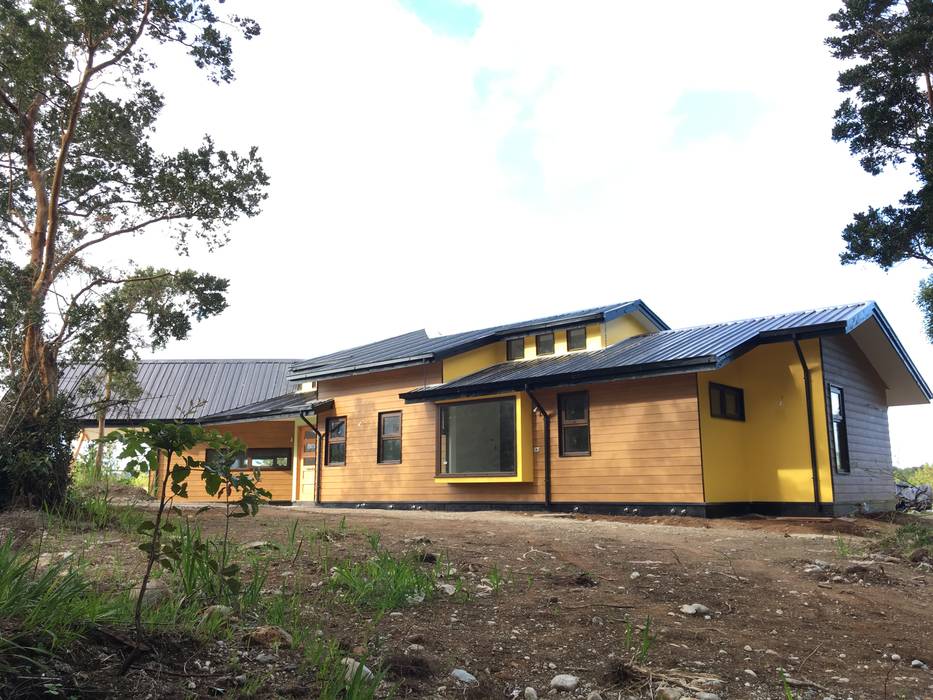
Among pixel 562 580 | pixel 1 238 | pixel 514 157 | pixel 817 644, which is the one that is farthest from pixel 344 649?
pixel 1 238

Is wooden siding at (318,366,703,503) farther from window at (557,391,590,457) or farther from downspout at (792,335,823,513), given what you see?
downspout at (792,335,823,513)

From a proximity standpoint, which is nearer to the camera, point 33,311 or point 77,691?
point 77,691

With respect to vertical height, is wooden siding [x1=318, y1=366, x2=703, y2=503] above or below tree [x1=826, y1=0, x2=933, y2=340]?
below

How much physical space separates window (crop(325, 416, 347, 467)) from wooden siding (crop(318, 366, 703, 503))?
305mm

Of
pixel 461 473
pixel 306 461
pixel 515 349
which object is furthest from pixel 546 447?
pixel 306 461

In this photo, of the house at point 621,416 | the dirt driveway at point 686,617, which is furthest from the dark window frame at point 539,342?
the dirt driveway at point 686,617

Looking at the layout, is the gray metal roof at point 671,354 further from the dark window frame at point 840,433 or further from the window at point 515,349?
the dark window frame at point 840,433

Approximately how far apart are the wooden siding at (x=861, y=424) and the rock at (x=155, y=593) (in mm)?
11294

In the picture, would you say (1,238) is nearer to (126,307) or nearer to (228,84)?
(126,307)

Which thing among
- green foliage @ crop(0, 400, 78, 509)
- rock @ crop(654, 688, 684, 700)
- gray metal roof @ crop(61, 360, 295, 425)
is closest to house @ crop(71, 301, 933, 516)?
green foliage @ crop(0, 400, 78, 509)

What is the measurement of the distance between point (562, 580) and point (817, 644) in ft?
5.75

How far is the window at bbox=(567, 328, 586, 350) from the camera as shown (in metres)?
15.6

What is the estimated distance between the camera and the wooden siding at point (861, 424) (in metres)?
12.7

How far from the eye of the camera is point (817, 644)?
3.85 meters
